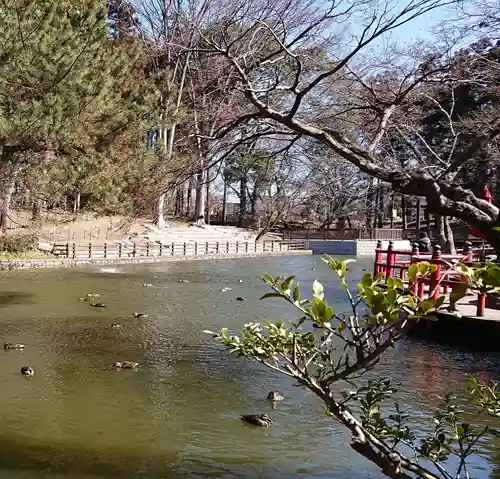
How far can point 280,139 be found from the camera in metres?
4.92

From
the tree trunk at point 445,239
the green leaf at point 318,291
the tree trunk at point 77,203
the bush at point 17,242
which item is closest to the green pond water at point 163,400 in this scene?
the tree trunk at point 77,203

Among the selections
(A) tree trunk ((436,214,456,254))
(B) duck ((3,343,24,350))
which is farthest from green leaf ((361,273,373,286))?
(A) tree trunk ((436,214,456,254))

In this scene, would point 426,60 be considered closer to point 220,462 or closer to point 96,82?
point 220,462

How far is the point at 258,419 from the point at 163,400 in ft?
3.71

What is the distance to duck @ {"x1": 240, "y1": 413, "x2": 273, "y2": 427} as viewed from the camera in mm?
5137

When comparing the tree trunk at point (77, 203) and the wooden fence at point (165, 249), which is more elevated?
the tree trunk at point (77, 203)

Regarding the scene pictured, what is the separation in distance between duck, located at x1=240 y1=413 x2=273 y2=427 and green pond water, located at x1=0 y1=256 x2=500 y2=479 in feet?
0.29

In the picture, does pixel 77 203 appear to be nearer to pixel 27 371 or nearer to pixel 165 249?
pixel 27 371

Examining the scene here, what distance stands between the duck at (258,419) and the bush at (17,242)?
1569 centimetres

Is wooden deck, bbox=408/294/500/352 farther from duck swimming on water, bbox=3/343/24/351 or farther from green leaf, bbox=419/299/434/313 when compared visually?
green leaf, bbox=419/299/434/313

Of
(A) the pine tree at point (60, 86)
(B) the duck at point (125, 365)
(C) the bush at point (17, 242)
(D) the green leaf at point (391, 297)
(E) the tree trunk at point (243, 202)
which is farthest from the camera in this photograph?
(E) the tree trunk at point (243, 202)

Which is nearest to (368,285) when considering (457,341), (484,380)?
(484,380)

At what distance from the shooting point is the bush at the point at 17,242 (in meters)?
18.9

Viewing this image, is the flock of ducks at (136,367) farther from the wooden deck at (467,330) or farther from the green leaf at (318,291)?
the green leaf at (318,291)
